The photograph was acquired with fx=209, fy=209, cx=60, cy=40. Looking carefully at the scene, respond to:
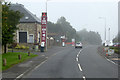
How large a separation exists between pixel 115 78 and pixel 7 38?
1893 centimetres

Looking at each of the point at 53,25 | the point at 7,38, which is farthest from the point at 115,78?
the point at 53,25

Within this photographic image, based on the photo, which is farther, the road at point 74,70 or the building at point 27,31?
the building at point 27,31

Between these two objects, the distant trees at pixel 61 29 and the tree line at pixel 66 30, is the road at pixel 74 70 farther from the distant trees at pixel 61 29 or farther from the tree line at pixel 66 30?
the distant trees at pixel 61 29

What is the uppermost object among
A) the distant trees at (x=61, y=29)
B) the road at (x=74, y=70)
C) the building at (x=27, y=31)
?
the distant trees at (x=61, y=29)

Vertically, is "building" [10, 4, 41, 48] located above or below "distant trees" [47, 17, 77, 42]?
below

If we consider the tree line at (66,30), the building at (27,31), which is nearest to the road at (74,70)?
the building at (27,31)

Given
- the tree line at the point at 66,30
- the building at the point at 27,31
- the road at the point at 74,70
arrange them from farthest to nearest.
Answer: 1. the tree line at the point at 66,30
2. the building at the point at 27,31
3. the road at the point at 74,70

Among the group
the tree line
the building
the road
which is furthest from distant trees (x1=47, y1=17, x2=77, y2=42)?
the road

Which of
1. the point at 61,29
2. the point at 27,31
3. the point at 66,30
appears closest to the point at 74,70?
the point at 27,31

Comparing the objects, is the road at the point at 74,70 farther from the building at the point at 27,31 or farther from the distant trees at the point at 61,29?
the distant trees at the point at 61,29

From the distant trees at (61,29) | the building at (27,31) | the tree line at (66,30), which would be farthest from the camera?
the tree line at (66,30)

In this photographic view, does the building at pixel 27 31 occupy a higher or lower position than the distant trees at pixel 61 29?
lower

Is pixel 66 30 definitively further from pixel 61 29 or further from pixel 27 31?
pixel 27 31

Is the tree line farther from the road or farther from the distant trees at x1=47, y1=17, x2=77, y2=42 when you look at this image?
the road
